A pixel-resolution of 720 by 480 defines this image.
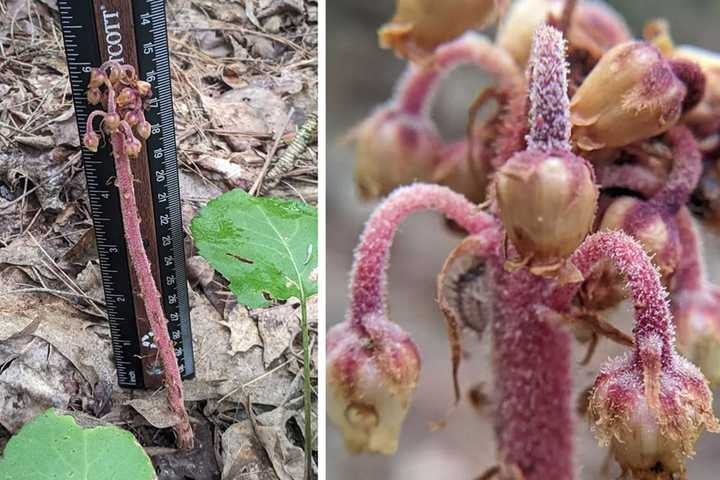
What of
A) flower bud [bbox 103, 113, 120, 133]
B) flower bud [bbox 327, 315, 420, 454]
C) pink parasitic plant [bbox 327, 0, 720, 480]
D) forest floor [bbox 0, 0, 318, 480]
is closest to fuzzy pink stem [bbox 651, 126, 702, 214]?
pink parasitic plant [bbox 327, 0, 720, 480]

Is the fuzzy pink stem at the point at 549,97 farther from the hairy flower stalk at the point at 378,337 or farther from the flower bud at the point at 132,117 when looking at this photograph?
the flower bud at the point at 132,117

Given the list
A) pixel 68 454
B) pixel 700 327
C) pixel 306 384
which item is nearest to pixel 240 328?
pixel 306 384

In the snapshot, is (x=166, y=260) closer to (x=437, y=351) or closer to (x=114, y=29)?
(x=114, y=29)

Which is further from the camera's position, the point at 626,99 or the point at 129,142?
the point at 129,142

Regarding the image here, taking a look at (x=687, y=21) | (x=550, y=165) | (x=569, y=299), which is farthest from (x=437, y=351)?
(x=550, y=165)

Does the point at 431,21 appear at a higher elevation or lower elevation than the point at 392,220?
higher

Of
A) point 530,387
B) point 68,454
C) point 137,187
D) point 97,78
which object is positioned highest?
point 97,78

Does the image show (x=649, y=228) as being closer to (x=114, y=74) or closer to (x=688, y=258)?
(x=688, y=258)

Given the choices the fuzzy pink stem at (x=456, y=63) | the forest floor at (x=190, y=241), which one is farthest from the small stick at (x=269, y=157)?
the fuzzy pink stem at (x=456, y=63)
